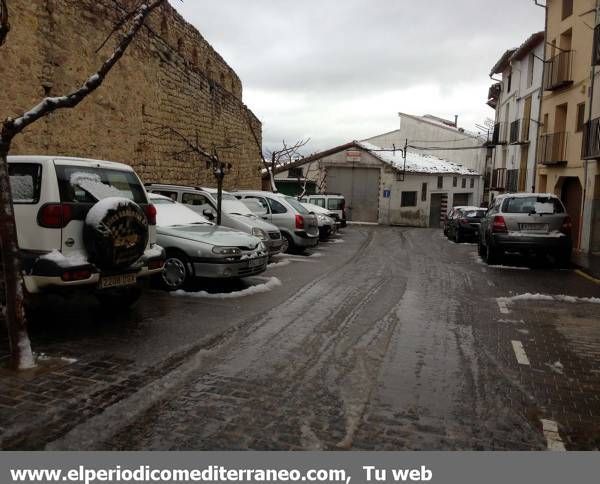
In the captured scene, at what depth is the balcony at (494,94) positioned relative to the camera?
1427 inches

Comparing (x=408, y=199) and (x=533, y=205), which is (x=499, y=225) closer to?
(x=533, y=205)

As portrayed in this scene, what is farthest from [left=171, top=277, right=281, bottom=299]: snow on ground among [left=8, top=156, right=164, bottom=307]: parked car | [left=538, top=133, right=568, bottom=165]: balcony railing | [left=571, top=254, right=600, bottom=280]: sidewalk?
[left=538, top=133, right=568, bottom=165]: balcony railing

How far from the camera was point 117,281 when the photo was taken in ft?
19.4

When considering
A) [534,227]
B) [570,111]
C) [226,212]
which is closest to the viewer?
[226,212]

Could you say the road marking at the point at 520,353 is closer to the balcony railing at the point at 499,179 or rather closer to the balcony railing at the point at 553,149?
the balcony railing at the point at 553,149

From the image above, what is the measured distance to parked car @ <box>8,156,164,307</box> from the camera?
5.43 m

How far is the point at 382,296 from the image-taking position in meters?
8.48

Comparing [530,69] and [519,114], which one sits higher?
[530,69]

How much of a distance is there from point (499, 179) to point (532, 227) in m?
21.3

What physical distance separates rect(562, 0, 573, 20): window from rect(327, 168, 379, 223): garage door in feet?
69.1

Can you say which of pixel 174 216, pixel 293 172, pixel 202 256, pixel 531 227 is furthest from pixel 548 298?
pixel 293 172

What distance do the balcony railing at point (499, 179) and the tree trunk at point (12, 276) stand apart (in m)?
30.0

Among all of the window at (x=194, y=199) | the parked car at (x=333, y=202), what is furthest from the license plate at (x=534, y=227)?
the parked car at (x=333, y=202)

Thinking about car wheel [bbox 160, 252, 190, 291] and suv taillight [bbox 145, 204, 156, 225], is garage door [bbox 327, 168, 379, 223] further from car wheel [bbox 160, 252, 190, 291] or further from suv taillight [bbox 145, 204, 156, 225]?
suv taillight [bbox 145, 204, 156, 225]
